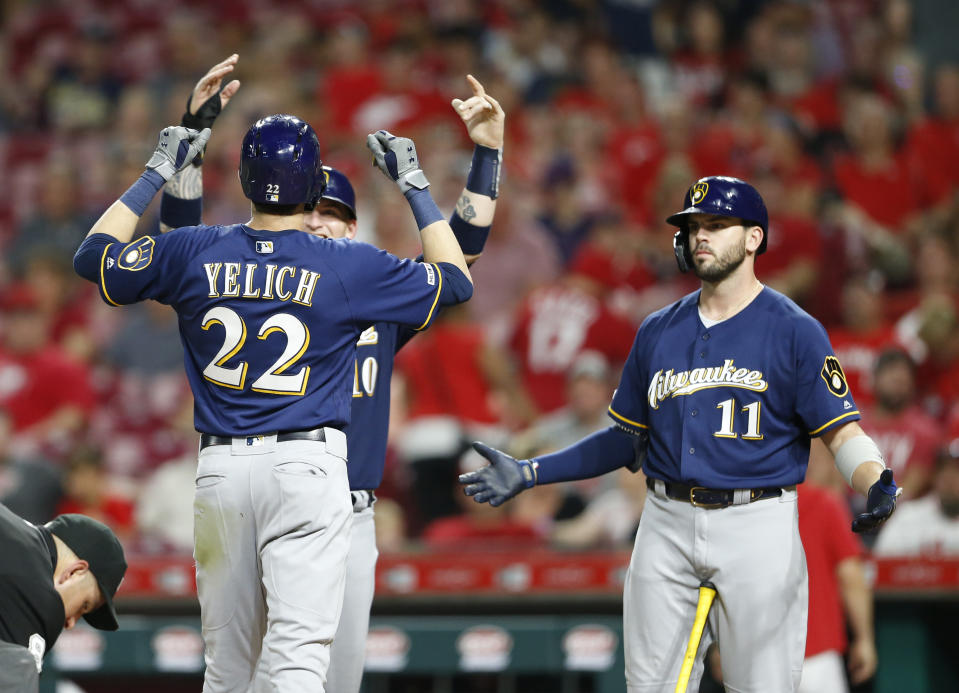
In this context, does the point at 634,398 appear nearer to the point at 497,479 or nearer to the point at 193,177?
the point at 497,479

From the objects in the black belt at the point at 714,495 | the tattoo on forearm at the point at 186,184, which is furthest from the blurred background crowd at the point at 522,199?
the tattoo on forearm at the point at 186,184

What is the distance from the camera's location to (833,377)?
3719 mm

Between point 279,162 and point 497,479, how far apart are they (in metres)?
1.21

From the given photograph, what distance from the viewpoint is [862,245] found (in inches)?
313

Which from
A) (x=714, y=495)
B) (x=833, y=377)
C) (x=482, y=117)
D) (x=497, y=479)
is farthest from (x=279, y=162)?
(x=833, y=377)

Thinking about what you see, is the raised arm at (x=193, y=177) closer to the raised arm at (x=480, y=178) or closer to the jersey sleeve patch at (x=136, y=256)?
the jersey sleeve patch at (x=136, y=256)

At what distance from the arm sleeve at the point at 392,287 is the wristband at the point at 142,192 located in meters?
0.59

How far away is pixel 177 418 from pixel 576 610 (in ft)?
10.7

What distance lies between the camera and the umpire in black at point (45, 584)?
10.3 feet

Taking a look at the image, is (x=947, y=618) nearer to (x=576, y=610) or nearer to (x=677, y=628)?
(x=576, y=610)

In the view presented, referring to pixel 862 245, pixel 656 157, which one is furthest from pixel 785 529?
pixel 656 157

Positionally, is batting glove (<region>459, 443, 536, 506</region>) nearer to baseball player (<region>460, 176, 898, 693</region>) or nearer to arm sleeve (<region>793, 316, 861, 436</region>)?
baseball player (<region>460, 176, 898, 693</region>)

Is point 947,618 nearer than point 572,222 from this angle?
Yes

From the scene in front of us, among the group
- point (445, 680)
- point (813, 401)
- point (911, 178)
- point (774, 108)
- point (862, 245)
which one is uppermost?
point (774, 108)
